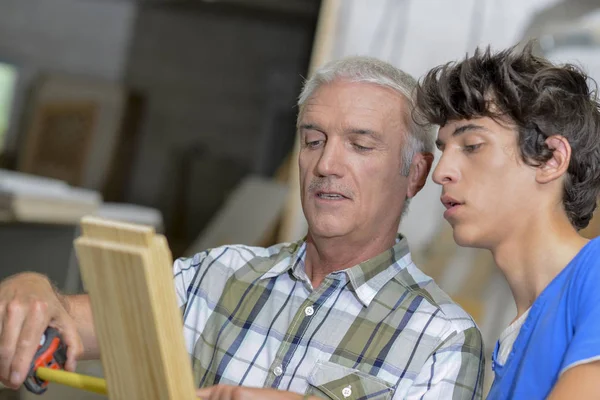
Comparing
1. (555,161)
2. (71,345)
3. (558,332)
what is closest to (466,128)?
(555,161)

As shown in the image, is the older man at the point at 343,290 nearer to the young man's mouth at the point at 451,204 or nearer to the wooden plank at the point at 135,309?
the young man's mouth at the point at 451,204

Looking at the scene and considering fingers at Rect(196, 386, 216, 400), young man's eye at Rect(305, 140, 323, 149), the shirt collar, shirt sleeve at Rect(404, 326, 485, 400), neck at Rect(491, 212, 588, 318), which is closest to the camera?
fingers at Rect(196, 386, 216, 400)

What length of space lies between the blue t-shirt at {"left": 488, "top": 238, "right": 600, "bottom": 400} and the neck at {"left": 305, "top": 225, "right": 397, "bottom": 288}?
1.57 ft

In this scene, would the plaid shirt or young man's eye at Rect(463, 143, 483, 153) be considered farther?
the plaid shirt

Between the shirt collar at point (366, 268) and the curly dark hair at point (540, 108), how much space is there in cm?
39

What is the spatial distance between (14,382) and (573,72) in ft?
3.05

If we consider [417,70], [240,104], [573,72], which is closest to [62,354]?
[573,72]

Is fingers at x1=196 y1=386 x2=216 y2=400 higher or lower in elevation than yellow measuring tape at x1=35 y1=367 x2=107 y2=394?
lower

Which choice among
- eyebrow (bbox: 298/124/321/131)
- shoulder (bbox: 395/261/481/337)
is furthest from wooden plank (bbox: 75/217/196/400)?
eyebrow (bbox: 298/124/321/131)

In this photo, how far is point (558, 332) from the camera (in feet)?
3.72

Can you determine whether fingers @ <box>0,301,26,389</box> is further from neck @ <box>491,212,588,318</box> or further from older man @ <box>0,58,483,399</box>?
neck @ <box>491,212,588,318</box>

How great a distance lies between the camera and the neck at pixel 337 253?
165 cm

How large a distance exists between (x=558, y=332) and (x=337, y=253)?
0.59 m

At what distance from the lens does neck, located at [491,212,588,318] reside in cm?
123
